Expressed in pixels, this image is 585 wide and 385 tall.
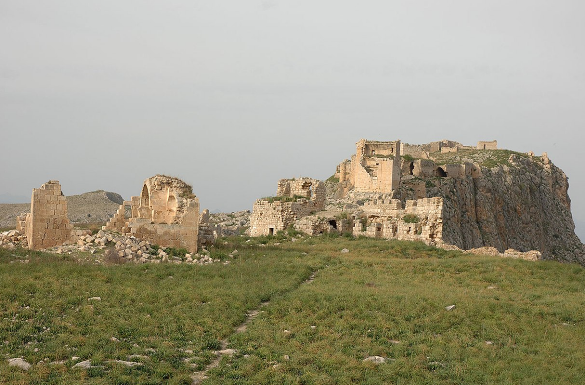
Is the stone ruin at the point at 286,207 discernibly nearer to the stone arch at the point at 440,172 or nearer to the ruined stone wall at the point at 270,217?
the ruined stone wall at the point at 270,217

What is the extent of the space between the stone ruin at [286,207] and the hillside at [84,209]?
18.2 meters

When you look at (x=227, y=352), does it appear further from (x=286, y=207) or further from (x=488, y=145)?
(x=488, y=145)

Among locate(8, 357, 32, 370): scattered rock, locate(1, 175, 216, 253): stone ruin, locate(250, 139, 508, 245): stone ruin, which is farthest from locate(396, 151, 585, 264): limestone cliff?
locate(8, 357, 32, 370): scattered rock

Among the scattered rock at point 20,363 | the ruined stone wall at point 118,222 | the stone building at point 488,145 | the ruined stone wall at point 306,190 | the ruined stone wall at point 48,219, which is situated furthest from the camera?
the stone building at point 488,145

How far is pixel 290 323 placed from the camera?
44.5 feet

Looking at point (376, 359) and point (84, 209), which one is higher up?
point (84, 209)

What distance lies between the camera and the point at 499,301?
15.0 meters


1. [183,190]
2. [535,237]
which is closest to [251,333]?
[183,190]

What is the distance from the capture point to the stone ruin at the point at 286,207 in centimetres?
3095

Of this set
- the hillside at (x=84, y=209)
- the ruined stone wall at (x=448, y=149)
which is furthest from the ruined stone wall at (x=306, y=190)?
the ruined stone wall at (x=448, y=149)

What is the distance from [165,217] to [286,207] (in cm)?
809

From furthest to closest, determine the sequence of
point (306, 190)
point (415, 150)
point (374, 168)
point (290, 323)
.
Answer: point (415, 150)
point (374, 168)
point (306, 190)
point (290, 323)

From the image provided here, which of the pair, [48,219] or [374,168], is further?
[374,168]

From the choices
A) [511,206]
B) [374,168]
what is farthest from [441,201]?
[511,206]
